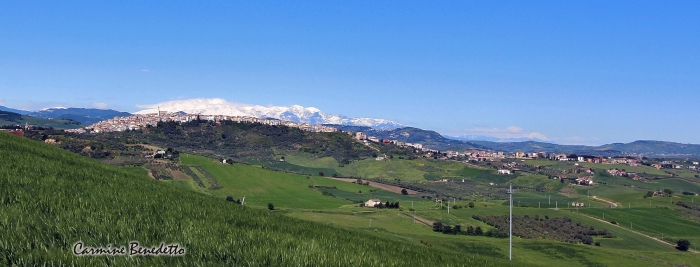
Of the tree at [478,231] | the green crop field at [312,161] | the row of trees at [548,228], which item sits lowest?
the row of trees at [548,228]

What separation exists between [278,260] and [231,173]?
396 ft

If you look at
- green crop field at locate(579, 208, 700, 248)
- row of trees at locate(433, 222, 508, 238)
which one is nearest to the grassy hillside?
row of trees at locate(433, 222, 508, 238)

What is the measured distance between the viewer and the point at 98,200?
395 inches

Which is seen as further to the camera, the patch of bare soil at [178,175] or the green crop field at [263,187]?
the patch of bare soil at [178,175]

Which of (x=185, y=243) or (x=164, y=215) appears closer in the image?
(x=185, y=243)

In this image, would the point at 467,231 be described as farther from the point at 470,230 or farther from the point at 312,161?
the point at 312,161

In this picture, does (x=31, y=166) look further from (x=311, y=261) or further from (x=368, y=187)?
(x=368, y=187)

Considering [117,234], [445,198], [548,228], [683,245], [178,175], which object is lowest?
[445,198]

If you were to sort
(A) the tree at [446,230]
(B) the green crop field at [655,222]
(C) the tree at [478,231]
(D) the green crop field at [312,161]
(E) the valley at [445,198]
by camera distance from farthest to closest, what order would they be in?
(D) the green crop field at [312,161] < (B) the green crop field at [655,222] < (C) the tree at [478,231] < (A) the tree at [446,230] < (E) the valley at [445,198]

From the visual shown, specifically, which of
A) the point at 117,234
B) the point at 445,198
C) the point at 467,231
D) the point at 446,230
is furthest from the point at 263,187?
the point at 117,234

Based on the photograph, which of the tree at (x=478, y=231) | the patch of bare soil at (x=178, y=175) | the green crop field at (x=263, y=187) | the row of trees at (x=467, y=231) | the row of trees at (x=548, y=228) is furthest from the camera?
the patch of bare soil at (x=178, y=175)

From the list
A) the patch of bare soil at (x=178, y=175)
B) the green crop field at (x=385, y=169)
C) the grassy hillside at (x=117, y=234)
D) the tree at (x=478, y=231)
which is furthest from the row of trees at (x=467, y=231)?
the green crop field at (x=385, y=169)

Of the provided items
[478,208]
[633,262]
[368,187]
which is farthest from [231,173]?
[633,262]

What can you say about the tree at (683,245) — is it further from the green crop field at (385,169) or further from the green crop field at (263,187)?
the green crop field at (385,169)
